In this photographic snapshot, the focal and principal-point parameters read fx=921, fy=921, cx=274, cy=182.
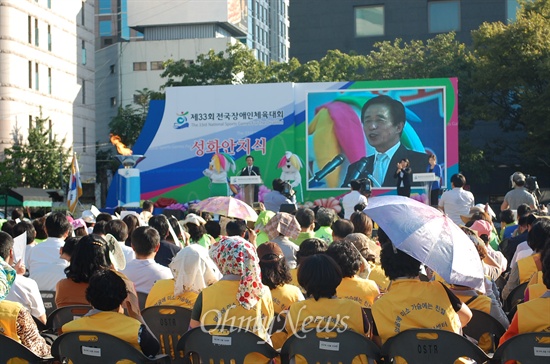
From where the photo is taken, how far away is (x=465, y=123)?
106ft

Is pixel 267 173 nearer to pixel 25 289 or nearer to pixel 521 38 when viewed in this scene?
pixel 521 38

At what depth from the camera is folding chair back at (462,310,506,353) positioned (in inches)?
204

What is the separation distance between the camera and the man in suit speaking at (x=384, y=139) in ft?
71.9

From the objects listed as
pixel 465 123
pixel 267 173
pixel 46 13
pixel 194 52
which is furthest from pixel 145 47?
pixel 267 173

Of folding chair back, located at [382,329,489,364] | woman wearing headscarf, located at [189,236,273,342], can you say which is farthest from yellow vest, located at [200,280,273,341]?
folding chair back, located at [382,329,489,364]

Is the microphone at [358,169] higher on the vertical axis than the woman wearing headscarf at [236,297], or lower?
higher

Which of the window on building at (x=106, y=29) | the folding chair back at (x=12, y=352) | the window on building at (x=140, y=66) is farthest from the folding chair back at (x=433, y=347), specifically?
the window on building at (x=106, y=29)

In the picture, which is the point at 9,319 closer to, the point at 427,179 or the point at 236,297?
the point at 236,297

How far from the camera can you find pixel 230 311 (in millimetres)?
4922

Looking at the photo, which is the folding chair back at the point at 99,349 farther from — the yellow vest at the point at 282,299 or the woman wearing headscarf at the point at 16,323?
the yellow vest at the point at 282,299

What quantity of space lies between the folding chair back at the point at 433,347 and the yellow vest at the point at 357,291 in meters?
1.26

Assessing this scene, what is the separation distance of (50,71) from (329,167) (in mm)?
25992

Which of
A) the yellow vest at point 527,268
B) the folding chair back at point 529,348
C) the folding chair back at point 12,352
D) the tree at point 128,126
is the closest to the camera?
the folding chair back at point 529,348

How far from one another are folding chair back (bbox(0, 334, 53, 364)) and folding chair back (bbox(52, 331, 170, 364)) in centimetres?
35
